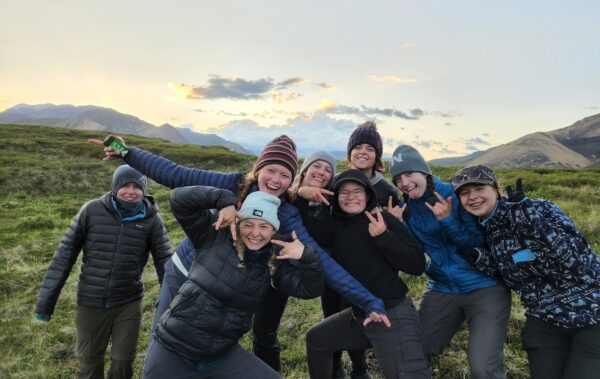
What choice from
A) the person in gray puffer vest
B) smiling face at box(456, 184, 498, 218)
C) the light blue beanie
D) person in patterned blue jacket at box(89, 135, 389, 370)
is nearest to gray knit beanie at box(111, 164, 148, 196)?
the person in gray puffer vest

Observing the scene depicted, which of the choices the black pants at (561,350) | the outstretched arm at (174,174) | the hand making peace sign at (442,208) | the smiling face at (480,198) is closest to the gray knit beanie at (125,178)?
the outstretched arm at (174,174)

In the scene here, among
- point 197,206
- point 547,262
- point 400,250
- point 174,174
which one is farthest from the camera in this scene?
point 174,174

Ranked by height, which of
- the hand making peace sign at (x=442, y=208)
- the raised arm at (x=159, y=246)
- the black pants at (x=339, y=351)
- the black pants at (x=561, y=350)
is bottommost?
the black pants at (x=339, y=351)

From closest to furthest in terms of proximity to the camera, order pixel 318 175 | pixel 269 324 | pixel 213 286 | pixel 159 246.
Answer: pixel 213 286, pixel 269 324, pixel 318 175, pixel 159 246

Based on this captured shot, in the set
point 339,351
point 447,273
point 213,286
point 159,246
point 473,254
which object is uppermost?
point 473,254

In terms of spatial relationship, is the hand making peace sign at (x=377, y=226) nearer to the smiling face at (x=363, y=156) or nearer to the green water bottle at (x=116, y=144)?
the smiling face at (x=363, y=156)

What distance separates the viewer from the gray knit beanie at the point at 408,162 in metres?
5.38

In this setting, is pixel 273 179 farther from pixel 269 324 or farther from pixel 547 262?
pixel 547 262

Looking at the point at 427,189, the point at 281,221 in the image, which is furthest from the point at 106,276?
the point at 427,189

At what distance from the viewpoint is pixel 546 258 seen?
4.43m

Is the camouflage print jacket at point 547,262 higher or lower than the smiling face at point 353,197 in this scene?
Result: lower

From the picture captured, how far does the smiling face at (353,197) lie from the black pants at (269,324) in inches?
67.9

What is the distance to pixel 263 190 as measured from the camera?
16.0 feet

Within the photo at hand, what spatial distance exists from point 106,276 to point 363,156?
462 centimetres
